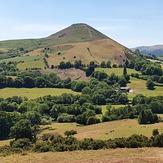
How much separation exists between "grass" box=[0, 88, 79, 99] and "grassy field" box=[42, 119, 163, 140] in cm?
6353

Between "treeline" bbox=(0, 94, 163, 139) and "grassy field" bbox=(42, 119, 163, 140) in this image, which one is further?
"treeline" bbox=(0, 94, 163, 139)

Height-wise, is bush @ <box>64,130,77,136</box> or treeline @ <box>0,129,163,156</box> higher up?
treeline @ <box>0,129,163,156</box>

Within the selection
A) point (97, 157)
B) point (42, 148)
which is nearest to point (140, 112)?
point (42, 148)

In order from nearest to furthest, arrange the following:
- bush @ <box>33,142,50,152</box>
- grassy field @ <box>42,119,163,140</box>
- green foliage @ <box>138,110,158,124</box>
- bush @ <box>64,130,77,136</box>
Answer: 1. bush @ <box>33,142,50,152</box>
2. grassy field @ <box>42,119,163,140</box>
3. bush @ <box>64,130,77,136</box>
4. green foliage @ <box>138,110,158,124</box>

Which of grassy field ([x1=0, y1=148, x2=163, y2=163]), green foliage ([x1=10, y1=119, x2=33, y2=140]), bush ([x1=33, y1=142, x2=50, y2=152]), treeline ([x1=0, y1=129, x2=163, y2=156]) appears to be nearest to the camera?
grassy field ([x1=0, y1=148, x2=163, y2=163])

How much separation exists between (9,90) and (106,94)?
61420mm

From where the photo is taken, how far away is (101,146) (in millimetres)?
70750

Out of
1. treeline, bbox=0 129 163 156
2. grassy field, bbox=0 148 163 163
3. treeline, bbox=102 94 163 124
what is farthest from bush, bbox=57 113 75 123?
grassy field, bbox=0 148 163 163

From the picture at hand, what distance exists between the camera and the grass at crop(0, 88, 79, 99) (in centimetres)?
17675

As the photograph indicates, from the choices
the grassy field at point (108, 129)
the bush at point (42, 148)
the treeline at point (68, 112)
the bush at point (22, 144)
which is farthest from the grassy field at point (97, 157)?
the treeline at point (68, 112)

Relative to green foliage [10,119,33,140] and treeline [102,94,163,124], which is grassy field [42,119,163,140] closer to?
treeline [102,94,163,124]

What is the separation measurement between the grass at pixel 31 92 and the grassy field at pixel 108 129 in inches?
2501

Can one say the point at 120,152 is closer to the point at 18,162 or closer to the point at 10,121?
the point at 18,162

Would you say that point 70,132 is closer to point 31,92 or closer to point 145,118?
point 145,118
